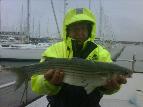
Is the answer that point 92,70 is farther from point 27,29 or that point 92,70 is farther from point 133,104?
point 27,29

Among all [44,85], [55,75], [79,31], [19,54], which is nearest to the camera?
[55,75]

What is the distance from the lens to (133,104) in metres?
8.91

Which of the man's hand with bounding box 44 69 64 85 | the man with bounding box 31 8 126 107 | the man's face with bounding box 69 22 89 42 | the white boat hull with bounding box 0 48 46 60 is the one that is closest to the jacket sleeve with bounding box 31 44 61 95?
the man with bounding box 31 8 126 107

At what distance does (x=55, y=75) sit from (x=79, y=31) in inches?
26.3

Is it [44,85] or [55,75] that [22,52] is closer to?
[44,85]

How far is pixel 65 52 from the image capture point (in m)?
4.67

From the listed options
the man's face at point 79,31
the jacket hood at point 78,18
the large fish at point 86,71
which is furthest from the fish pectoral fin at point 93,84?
the jacket hood at point 78,18

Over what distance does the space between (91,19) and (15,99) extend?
5085mm

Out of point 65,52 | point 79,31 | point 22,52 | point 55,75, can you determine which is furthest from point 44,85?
point 22,52

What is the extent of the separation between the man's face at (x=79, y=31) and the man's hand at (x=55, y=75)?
1.88ft

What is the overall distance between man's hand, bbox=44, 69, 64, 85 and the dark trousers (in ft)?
0.87

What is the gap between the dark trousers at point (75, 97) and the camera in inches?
177

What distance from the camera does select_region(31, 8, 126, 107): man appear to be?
14.5ft

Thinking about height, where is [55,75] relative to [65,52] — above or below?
below
